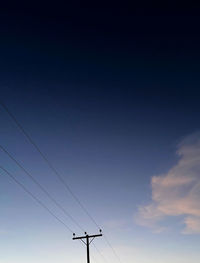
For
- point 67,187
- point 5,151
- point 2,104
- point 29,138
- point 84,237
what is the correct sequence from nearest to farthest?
1. point 2,104
2. point 5,151
3. point 29,138
4. point 67,187
5. point 84,237

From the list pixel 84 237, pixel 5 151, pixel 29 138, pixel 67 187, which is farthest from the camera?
pixel 84 237

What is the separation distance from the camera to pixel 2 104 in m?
14.3

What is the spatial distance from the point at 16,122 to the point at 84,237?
20.1 metres

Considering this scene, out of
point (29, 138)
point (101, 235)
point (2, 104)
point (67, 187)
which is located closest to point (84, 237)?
point (101, 235)

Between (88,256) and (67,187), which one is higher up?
(67,187)

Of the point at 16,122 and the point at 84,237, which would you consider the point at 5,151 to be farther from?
the point at 84,237

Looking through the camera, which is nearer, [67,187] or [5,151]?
[5,151]

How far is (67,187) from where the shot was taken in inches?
896

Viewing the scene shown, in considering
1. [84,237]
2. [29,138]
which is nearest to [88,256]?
[84,237]

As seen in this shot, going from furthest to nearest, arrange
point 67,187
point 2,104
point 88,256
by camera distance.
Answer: point 88,256 → point 67,187 → point 2,104

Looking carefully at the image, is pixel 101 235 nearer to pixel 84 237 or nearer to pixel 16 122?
pixel 84 237

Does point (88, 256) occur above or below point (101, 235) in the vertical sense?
below

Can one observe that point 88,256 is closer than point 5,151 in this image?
No

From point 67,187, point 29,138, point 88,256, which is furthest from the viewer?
point 88,256
